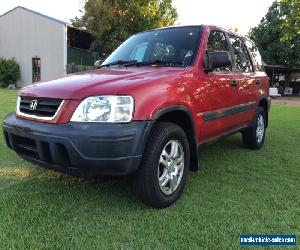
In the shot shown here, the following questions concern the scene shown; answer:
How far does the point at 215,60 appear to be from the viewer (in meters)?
4.02

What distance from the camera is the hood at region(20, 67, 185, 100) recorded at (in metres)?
3.15

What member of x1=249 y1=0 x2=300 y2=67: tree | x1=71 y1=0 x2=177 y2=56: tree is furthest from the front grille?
x1=249 y1=0 x2=300 y2=67: tree

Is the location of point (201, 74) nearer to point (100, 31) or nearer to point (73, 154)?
point (73, 154)

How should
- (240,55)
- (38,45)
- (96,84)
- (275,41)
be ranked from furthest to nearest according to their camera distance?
(275,41)
(38,45)
(240,55)
(96,84)

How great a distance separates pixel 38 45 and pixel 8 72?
2.83m

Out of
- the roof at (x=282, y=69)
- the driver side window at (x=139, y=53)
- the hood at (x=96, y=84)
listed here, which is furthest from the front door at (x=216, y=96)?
the roof at (x=282, y=69)

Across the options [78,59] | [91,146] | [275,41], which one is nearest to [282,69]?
[275,41]

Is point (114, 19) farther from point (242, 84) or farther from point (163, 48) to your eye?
point (163, 48)

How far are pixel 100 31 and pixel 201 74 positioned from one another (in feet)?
82.6

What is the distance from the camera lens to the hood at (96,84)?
3.15 meters

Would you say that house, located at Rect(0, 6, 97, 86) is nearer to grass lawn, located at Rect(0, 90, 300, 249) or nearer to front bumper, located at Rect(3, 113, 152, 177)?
grass lawn, located at Rect(0, 90, 300, 249)

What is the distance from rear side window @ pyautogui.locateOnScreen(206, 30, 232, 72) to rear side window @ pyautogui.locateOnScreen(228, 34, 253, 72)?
0.29m

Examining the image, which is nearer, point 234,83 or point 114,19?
point 234,83

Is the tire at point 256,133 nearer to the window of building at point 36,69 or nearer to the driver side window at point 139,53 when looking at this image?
the driver side window at point 139,53
